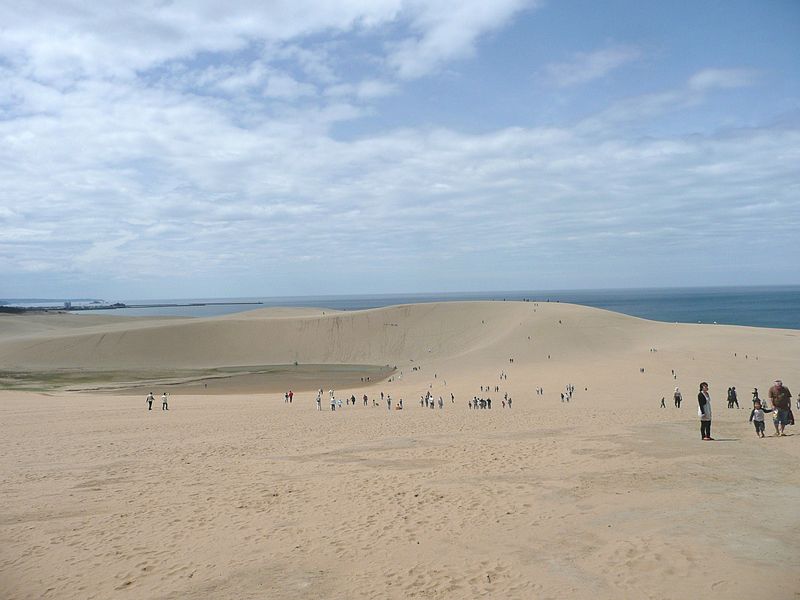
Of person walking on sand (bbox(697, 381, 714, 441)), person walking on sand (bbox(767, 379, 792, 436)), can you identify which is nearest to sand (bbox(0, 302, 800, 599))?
person walking on sand (bbox(697, 381, 714, 441))

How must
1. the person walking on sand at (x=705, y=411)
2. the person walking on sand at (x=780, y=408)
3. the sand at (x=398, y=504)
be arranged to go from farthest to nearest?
1. the person walking on sand at (x=780, y=408)
2. the person walking on sand at (x=705, y=411)
3. the sand at (x=398, y=504)

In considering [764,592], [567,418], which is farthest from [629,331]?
[764,592]

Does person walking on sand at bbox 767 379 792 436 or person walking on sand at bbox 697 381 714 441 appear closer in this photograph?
person walking on sand at bbox 697 381 714 441

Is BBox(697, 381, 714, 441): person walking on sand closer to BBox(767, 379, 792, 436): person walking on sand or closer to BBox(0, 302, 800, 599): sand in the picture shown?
BBox(0, 302, 800, 599): sand

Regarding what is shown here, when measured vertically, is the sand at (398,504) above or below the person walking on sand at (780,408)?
below

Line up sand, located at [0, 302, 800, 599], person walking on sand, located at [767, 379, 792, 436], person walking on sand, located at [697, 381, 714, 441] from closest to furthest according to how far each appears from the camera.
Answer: sand, located at [0, 302, 800, 599], person walking on sand, located at [697, 381, 714, 441], person walking on sand, located at [767, 379, 792, 436]

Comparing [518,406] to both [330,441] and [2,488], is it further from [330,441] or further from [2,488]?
[2,488]

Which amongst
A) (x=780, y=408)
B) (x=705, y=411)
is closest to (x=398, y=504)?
(x=705, y=411)

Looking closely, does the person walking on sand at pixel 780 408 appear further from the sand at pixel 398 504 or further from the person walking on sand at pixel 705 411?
the person walking on sand at pixel 705 411

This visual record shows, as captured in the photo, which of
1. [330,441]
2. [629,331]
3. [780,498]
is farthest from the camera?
[629,331]

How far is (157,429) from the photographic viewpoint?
18.9 meters

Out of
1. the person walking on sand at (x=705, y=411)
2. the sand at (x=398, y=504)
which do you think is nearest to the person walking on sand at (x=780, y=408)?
the sand at (x=398, y=504)

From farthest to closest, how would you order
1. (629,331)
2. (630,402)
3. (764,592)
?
(629,331) → (630,402) → (764,592)

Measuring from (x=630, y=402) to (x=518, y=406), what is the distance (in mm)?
4871
